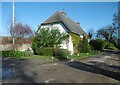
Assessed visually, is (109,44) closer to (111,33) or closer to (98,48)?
(111,33)

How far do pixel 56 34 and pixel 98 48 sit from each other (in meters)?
28.0

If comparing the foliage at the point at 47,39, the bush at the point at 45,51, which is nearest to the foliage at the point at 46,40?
the foliage at the point at 47,39

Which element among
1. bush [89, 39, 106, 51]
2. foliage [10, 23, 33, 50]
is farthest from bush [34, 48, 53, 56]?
bush [89, 39, 106, 51]

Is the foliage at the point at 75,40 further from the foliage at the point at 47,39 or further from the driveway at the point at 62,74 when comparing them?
the driveway at the point at 62,74

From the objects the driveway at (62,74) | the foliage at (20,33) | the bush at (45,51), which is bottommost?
Result: the driveway at (62,74)

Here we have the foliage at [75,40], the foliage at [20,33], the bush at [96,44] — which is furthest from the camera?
the bush at [96,44]

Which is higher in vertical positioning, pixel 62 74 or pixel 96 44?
pixel 96 44

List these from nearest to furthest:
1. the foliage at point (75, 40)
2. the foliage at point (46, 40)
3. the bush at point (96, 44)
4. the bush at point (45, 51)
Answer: the bush at point (45, 51) < the foliage at point (46, 40) < the foliage at point (75, 40) < the bush at point (96, 44)

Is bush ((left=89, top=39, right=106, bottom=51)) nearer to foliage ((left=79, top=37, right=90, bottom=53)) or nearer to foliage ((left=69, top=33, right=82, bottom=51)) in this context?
foliage ((left=79, top=37, right=90, bottom=53))

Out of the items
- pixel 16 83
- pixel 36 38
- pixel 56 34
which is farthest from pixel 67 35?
pixel 16 83

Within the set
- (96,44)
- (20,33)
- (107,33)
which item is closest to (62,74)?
(20,33)

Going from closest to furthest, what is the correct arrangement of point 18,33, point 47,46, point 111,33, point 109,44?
point 47,46, point 18,33, point 109,44, point 111,33

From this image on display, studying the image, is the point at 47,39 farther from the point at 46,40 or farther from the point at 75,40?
the point at 75,40

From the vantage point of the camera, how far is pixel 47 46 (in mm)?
37125
